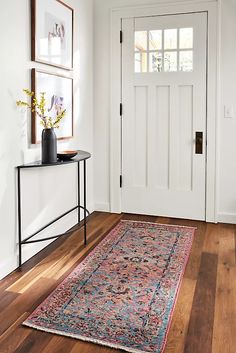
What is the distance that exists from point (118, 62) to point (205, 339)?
9.94 feet

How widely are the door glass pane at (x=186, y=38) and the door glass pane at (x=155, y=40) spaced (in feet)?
0.72

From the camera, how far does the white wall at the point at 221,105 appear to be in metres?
3.70

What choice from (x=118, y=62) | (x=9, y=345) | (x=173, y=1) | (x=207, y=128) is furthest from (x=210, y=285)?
(x=173, y=1)

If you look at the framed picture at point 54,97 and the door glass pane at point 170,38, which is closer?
the framed picture at point 54,97

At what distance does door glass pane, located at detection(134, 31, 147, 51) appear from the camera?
397 centimetres

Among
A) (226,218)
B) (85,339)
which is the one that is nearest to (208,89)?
(226,218)

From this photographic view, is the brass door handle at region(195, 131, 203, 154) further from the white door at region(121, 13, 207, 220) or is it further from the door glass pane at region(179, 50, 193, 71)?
the door glass pane at region(179, 50, 193, 71)

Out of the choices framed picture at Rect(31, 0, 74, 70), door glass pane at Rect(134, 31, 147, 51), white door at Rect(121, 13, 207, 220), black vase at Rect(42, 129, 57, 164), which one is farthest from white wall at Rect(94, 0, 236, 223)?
black vase at Rect(42, 129, 57, 164)

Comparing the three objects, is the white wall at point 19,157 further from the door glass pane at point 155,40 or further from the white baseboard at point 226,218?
the white baseboard at point 226,218

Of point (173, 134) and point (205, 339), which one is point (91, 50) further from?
point (205, 339)

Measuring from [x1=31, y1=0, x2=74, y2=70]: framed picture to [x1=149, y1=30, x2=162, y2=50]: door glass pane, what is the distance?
90 cm

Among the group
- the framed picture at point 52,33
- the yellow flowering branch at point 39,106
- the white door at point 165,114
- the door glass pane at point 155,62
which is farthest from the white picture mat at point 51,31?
the door glass pane at point 155,62

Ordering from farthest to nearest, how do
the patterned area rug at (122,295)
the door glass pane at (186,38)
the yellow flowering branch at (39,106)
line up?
the door glass pane at (186,38) < the yellow flowering branch at (39,106) < the patterned area rug at (122,295)

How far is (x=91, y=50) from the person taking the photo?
13.4ft
